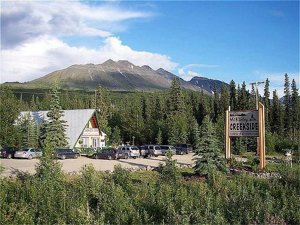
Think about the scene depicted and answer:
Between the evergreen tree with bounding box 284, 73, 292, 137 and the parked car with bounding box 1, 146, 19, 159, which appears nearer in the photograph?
the parked car with bounding box 1, 146, 19, 159

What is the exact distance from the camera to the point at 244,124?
32.4 m

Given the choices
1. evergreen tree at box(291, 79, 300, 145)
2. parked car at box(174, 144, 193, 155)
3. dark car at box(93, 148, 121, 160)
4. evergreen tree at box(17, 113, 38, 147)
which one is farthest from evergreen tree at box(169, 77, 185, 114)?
dark car at box(93, 148, 121, 160)

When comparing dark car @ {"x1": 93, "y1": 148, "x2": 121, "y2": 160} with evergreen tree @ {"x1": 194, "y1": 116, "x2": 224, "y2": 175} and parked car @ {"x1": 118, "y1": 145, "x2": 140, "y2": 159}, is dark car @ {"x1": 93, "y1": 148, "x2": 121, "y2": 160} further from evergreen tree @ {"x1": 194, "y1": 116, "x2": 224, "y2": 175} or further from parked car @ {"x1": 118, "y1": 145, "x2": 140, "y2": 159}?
evergreen tree @ {"x1": 194, "y1": 116, "x2": 224, "y2": 175}

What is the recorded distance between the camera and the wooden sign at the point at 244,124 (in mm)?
31719

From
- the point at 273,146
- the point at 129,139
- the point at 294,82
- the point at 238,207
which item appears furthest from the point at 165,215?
the point at 294,82

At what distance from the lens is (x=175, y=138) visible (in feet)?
216

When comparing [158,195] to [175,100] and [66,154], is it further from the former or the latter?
[175,100]

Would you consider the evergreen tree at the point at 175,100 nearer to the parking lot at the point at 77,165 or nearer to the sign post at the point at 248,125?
the parking lot at the point at 77,165

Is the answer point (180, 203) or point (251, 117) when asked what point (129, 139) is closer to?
point (251, 117)

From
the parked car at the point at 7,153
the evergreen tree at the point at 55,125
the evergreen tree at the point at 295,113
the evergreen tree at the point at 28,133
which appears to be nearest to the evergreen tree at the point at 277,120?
the evergreen tree at the point at 295,113

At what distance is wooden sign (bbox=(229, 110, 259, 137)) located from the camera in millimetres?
31719

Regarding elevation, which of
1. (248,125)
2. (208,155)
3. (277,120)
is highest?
(277,120)

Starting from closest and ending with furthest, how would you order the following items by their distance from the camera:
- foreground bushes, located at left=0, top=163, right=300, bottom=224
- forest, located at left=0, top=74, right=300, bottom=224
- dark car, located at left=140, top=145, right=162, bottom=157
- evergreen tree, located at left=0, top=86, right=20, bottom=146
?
foreground bushes, located at left=0, top=163, right=300, bottom=224 → forest, located at left=0, top=74, right=300, bottom=224 → evergreen tree, located at left=0, top=86, right=20, bottom=146 → dark car, located at left=140, top=145, right=162, bottom=157

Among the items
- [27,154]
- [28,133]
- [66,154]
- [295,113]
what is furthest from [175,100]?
[27,154]
